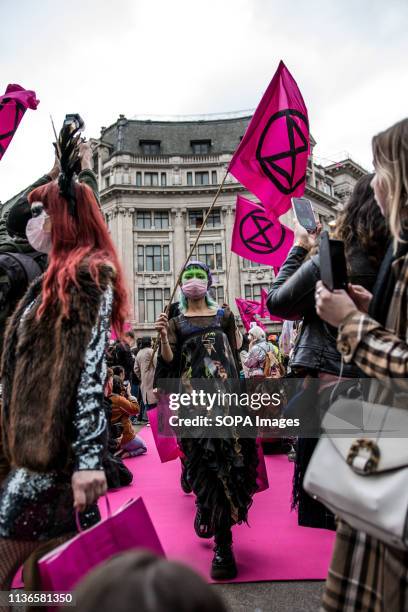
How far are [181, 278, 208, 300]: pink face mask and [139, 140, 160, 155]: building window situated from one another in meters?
40.0

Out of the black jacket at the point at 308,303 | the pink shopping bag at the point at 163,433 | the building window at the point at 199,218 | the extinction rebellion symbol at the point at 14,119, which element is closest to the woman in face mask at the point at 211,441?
the pink shopping bag at the point at 163,433

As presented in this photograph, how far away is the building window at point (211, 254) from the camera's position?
130ft

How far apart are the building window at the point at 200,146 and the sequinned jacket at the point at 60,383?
42.4 meters

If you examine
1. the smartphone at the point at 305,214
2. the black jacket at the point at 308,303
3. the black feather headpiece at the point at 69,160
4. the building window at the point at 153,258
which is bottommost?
the black jacket at the point at 308,303

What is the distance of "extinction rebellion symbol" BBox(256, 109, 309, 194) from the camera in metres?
5.05

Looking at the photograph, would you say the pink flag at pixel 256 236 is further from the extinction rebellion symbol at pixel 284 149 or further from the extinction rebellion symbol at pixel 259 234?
the extinction rebellion symbol at pixel 284 149

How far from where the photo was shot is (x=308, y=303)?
216cm

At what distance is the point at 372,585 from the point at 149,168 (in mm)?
41235

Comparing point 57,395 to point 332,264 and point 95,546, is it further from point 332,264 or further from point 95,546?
point 332,264

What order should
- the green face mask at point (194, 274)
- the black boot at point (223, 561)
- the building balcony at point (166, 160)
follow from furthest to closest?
1. the building balcony at point (166, 160)
2. the green face mask at point (194, 274)
3. the black boot at point (223, 561)

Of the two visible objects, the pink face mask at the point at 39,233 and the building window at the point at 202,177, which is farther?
the building window at the point at 202,177

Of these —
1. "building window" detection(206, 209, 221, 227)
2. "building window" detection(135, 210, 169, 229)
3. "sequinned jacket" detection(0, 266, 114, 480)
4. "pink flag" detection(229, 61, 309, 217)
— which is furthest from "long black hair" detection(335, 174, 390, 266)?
"building window" detection(135, 210, 169, 229)

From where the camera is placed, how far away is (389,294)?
1457 millimetres

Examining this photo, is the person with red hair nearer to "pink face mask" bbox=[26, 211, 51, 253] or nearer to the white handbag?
"pink face mask" bbox=[26, 211, 51, 253]
